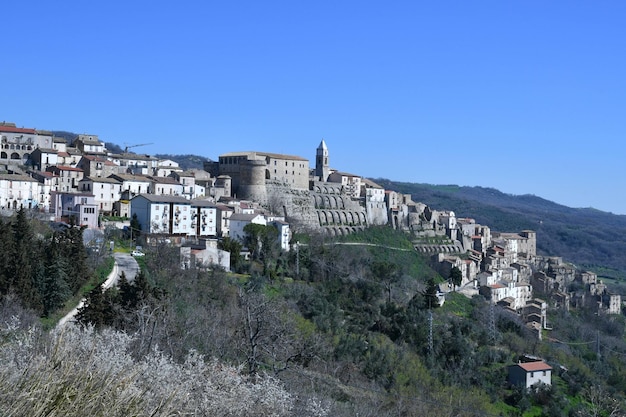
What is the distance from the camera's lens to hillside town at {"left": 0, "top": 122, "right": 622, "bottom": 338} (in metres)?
38.5

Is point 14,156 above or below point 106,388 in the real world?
above

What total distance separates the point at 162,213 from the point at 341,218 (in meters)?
20.3

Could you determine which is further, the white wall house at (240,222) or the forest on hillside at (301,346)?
the white wall house at (240,222)

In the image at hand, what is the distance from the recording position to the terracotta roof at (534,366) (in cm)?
3562

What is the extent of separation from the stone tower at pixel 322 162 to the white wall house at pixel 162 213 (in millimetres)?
24334

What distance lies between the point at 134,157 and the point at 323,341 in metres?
26.2

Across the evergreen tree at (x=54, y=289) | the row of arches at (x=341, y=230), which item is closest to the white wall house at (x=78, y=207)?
the evergreen tree at (x=54, y=289)

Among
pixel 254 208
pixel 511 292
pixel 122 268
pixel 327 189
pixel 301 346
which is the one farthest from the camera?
pixel 327 189

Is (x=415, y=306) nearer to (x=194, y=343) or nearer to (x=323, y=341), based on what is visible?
(x=323, y=341)

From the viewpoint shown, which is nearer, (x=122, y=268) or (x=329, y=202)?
(x=122, y=268)

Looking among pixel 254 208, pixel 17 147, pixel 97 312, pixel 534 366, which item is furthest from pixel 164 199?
pixel 534 366

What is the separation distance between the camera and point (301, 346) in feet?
88.2

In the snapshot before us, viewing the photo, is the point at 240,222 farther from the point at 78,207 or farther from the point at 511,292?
the point at 511,292

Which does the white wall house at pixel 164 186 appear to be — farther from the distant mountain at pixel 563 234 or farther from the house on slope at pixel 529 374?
the distant mountain at pixel 563 234
